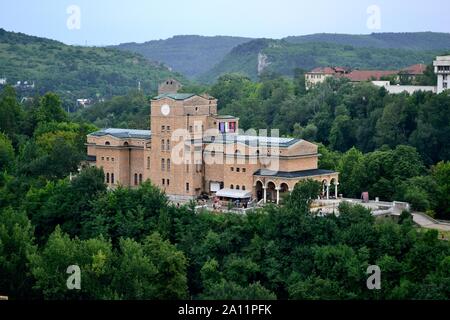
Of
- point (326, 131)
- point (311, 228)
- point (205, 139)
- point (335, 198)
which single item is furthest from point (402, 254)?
point (326, 131)

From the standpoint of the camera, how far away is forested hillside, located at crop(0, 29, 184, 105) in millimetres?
132125

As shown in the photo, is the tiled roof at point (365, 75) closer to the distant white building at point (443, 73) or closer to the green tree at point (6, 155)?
the distant white building at point (443, 73)

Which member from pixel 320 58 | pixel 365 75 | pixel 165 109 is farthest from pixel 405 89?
pixel 320 58

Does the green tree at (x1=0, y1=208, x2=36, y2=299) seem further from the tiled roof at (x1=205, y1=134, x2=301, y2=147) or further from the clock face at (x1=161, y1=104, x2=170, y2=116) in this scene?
the tiled roof at (x1=205, y1=134, x2=301, y2=147)

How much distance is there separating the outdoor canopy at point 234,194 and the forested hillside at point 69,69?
72.0 meters

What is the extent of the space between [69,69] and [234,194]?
92.2m

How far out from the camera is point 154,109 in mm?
53531

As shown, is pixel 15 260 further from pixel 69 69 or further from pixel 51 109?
pixel 69 69

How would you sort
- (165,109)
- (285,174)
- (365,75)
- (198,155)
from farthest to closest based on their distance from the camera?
(365,75)
(165,109)
(198,155)
(285,174)

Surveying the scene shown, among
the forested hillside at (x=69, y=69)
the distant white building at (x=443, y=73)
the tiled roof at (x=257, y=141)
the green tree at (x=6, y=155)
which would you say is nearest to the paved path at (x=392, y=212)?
the tiled roof at (x=257, y=141)

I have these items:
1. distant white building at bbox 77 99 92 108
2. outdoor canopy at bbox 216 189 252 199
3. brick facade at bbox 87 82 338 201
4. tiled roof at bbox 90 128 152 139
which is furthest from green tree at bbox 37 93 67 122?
distant white building at bbox 77 99 92 108

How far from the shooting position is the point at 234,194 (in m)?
51.0
